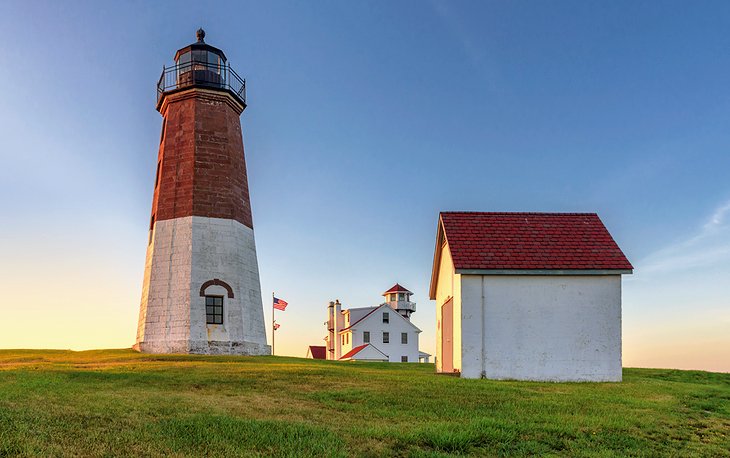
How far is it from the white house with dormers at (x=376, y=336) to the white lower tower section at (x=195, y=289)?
35482 millimetres

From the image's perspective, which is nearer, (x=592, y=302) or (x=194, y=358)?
(x=592, y=302)

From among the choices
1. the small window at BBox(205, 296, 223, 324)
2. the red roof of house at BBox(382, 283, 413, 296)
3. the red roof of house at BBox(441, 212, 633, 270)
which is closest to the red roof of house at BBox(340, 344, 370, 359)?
the red roof of house at BBox(382, 283, 413, 296)

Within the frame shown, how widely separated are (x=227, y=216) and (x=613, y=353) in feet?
56.4

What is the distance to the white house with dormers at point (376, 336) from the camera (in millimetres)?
62688

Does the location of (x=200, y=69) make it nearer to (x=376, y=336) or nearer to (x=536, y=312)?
(x=536, y=312)

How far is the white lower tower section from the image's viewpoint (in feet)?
83.6

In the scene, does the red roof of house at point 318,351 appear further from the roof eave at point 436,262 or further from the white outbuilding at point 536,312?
the white outbuilding at point 536,312

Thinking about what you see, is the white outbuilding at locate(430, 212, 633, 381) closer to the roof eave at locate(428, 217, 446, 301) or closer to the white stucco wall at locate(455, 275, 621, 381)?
the white stucco wall at locate(455, 275, 621, 381)

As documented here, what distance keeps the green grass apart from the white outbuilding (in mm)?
2160

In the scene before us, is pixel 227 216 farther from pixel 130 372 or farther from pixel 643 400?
pixel 643 400

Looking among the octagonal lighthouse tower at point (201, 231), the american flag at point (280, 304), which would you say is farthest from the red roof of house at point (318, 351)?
the octagonal lighthouse tower at point (201, 231)

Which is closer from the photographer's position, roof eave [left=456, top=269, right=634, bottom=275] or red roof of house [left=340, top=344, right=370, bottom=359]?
roof eave [left=456, top=269, right=634, bottom=275]

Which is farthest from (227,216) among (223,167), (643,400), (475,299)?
(643,400)

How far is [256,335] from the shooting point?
90.2ft
